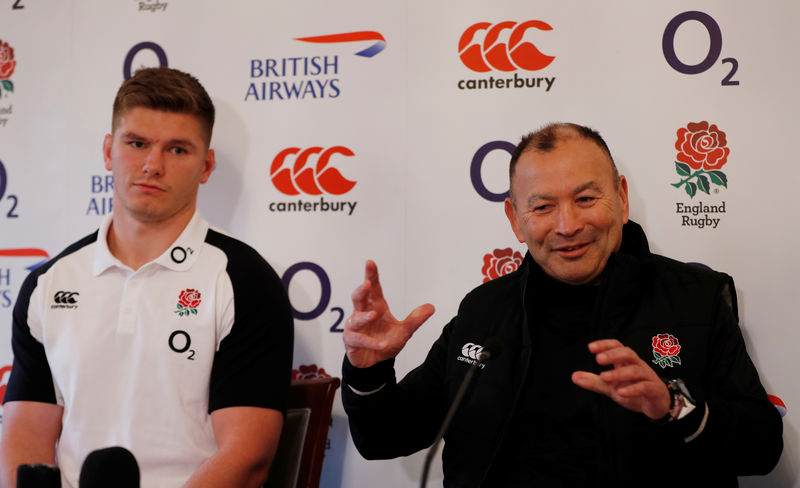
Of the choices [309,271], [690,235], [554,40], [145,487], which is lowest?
[145,487]

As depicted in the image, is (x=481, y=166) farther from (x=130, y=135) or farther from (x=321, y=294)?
(x=130, y=135)

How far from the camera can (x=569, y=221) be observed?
83.0 inches

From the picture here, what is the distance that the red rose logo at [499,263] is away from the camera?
289cm

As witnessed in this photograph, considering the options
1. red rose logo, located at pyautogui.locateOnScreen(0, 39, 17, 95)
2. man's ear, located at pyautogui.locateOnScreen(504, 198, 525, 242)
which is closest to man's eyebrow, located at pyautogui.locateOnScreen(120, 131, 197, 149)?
man's ear, located at pyautogui.locateOnScreen(504, 198, 525, 242)

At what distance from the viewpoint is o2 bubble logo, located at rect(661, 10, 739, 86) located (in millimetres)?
2750

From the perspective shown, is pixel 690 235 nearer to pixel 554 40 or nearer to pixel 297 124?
pixel 554 40

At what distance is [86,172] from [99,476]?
2555mm

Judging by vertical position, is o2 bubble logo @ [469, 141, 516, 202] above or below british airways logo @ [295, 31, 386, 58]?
below

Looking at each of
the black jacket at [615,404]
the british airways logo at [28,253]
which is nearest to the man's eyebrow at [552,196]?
the black jacket at [615,404]

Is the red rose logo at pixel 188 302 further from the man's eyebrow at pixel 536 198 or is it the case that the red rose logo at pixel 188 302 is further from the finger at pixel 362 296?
the man's eyebrow at pixel 536 198

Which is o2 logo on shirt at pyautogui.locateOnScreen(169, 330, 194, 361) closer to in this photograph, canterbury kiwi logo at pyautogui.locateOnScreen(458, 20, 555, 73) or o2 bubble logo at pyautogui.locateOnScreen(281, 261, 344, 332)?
o2 bubble logo at pyautogui.locateOnScreen(281, 261, 344, 332)

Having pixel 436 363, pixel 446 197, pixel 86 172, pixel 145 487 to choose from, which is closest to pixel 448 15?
pixel 446 197

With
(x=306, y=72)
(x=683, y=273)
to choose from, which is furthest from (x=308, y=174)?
(x=683, y=273)

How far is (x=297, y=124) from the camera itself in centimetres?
314
